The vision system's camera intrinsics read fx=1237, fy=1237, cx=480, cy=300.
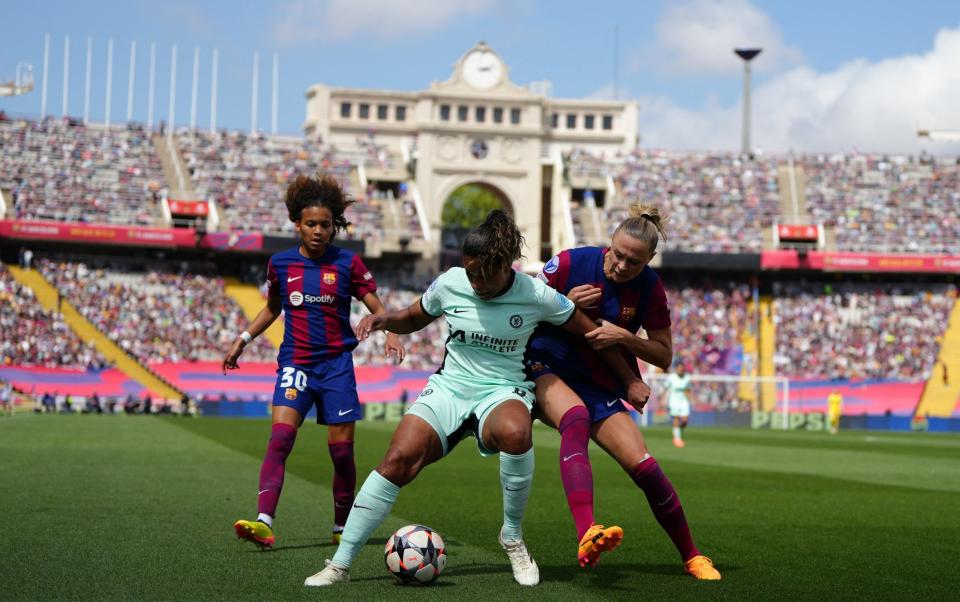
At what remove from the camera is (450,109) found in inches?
2689

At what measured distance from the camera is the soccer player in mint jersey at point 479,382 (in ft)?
23.3

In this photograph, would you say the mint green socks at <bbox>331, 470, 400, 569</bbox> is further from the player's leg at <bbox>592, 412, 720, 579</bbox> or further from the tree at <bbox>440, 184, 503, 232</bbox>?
the tree at <bbox>440, 184, 503, 232</bbox>

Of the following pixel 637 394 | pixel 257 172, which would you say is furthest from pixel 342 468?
pixel 257 172

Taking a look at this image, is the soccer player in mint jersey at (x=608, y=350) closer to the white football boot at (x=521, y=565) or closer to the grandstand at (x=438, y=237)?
the white football boot at (x=521, y=565)

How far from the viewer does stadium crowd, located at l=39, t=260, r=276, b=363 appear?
49.0 metres

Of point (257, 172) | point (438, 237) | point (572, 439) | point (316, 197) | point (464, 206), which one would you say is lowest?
point (572, 439)

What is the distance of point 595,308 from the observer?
7812mm

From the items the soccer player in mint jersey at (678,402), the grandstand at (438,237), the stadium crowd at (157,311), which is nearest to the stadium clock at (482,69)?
the grandstand at (438,237)

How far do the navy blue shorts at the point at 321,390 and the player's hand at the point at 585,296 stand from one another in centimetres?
221

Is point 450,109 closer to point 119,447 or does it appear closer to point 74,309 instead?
point 74,309

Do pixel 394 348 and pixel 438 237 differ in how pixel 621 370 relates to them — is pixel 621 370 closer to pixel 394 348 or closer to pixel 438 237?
pixel 394 348

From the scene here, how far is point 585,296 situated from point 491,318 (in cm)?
62

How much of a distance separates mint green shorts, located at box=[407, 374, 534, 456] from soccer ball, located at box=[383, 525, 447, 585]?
1.77 feet

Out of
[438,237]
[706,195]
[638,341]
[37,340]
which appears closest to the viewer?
[638,341]
